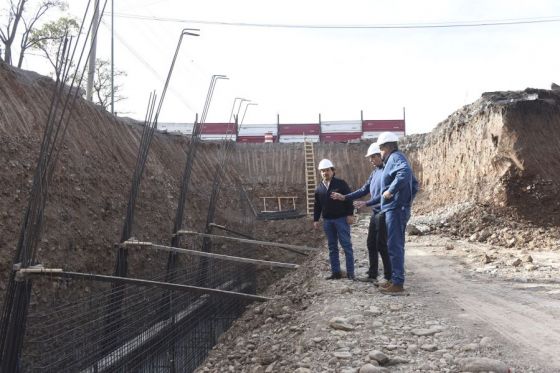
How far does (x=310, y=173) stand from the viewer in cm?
2616

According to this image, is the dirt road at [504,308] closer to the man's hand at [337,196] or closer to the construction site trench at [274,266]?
the construction site trench at [274,266]

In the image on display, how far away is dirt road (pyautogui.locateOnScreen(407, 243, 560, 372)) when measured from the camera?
12.3ft

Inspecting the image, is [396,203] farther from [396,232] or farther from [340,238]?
[340,238]

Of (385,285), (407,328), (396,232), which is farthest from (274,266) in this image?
(407,328)

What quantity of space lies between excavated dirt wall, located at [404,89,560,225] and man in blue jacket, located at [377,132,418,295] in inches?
355

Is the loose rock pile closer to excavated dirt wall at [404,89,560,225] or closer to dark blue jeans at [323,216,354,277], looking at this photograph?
dark blue jeans at [323,216,354,277]

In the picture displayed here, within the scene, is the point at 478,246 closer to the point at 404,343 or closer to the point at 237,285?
the point at 237,285

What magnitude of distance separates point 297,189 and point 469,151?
10310mm

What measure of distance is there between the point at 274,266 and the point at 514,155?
8.66m

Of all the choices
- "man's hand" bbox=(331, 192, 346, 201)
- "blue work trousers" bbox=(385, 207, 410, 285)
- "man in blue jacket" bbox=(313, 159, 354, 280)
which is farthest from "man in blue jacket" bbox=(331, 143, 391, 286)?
"blue work trousers" bbox=(385, 207, 410, 285)

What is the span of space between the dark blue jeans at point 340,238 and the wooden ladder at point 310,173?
17807 millimetres

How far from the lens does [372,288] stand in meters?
6.30

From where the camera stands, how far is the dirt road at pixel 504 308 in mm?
3752

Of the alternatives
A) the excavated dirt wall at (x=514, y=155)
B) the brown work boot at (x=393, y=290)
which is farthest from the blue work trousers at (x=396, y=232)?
the excavated dirt wall at (x=514, y=155)
